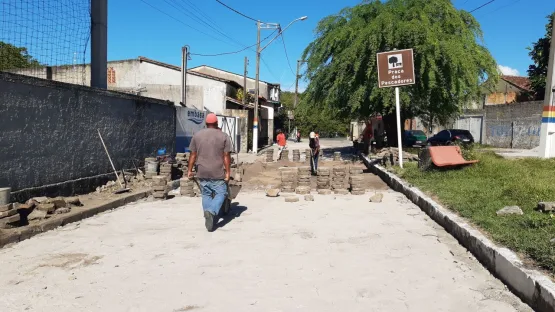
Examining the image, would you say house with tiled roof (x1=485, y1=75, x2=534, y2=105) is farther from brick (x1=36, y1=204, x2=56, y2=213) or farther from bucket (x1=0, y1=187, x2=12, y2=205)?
bucket (x1=0, y1=187, x2=12, y2=205)

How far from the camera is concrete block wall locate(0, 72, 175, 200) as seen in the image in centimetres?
714

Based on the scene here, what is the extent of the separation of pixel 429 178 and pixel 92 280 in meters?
7.88

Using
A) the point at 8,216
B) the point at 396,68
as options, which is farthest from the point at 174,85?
the point at 8,216

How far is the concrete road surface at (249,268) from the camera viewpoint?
378 centimetres

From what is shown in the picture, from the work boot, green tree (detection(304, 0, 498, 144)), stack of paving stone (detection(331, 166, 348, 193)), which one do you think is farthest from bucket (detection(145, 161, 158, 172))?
green tree (detection(304, 0, 498, 144))

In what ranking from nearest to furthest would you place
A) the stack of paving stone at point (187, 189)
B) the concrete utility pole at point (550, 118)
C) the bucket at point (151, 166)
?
the stack of paving stone at point (187, 189) → the bucket at point (151, 166) → the concrete utility pole at point (550, 118)

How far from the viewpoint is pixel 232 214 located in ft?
25.3

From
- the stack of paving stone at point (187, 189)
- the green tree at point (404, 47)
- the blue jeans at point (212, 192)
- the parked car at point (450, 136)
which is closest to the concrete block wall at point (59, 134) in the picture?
the stack of paving stone at point (187, 189)

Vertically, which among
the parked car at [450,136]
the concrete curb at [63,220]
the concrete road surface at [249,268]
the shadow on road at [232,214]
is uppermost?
the parked car at [450,136]

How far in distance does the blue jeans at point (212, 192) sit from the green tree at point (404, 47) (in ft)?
37.0

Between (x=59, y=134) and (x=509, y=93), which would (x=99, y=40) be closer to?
(x=59, y=134)

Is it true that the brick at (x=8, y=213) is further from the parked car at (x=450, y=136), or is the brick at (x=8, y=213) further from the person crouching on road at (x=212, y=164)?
the parked car at (x=450, y=136)

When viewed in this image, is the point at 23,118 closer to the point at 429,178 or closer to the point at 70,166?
the point at 70,166

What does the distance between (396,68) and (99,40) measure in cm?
799
